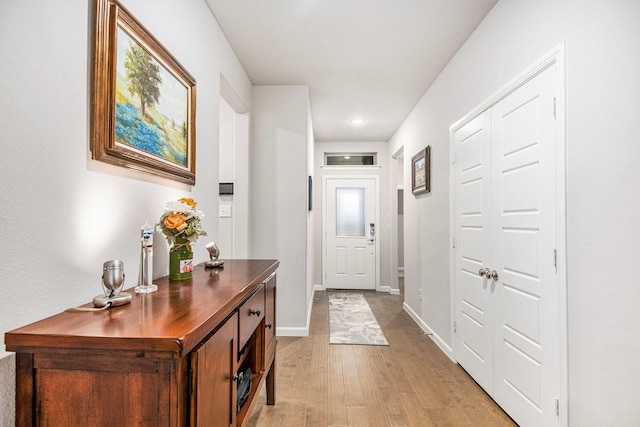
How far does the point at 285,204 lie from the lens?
11.1 ft

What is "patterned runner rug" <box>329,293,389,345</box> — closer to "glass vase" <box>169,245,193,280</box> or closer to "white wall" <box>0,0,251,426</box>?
"glass vase" <box>169,245,193,280</box>

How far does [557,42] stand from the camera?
1.53 m

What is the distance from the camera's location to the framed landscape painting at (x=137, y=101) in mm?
1136

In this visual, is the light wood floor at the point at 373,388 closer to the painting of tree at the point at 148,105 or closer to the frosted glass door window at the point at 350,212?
the painting of tree at the point at 148,105

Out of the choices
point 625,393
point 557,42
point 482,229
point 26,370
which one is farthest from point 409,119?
point 26,370

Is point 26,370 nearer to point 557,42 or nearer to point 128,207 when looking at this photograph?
point 128,207

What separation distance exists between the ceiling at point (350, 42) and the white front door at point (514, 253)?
72 cm

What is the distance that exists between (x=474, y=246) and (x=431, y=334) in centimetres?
139

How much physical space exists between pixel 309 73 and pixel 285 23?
812 millimetres

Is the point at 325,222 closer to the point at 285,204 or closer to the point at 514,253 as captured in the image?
the point at 285,204

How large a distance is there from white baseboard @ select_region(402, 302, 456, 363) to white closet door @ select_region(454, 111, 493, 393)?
0.18 metres

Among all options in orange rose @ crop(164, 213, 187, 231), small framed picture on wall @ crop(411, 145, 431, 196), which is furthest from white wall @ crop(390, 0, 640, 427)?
orange rose @ crop(164, 213, 187, 231)

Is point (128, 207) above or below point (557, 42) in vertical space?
below

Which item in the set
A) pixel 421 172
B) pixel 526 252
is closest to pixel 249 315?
pixel 526 252
